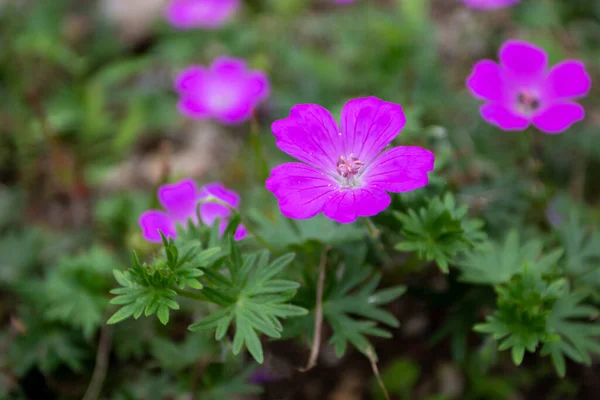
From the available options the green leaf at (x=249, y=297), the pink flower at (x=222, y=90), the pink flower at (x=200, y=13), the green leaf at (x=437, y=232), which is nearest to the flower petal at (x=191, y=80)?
the pink flower at (x=222, y=90)

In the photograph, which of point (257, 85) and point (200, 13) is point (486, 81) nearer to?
point (257, 85)

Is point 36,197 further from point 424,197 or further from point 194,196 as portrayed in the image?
point 424,197

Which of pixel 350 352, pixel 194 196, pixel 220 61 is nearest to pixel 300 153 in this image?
pixel 194 196

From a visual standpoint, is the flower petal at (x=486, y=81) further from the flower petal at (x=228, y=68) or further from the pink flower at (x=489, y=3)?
the flower petal at (x=228, y=68)

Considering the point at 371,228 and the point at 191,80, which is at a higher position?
the point at 371,228

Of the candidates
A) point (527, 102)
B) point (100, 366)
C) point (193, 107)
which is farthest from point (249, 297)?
point (193, 107)

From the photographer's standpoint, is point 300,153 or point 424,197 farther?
point 424,197

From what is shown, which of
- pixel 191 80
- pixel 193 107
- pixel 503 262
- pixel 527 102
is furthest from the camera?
pixel 191 80
